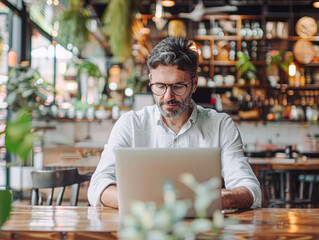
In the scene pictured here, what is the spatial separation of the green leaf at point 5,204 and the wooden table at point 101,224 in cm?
33

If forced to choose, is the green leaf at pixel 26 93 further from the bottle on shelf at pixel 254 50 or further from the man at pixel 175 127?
the bottle on shelf at pixel 254 50

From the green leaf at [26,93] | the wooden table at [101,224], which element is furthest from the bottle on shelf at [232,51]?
the wooden table at [101,224]

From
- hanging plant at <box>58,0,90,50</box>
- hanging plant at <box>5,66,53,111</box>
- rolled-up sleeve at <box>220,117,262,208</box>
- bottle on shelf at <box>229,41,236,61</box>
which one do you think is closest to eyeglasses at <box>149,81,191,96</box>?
rolled-up sleeve at <box>220,117,262,208</box>

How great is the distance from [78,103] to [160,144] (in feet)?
14.4

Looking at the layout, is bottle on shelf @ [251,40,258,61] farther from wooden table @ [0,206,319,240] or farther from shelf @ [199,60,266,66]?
wooden table @ [0,206,319,240]

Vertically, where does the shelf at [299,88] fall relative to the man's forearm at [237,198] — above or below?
above

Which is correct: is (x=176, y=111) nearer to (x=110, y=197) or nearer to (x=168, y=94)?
(x=168, y=94)

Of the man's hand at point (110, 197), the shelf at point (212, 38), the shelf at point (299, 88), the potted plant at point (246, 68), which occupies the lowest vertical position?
the man's hand at point (110, 197)

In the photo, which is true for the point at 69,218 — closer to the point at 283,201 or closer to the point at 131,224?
the point at 131,224

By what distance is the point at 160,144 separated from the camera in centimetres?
212

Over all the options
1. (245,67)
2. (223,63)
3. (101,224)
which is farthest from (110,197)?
(223,63)

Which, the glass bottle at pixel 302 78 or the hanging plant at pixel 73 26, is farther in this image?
the glass bottle at pixel 302 78

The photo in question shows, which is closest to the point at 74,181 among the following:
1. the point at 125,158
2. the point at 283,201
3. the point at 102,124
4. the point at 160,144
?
the point at 160,144

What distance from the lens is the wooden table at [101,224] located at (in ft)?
4.16
